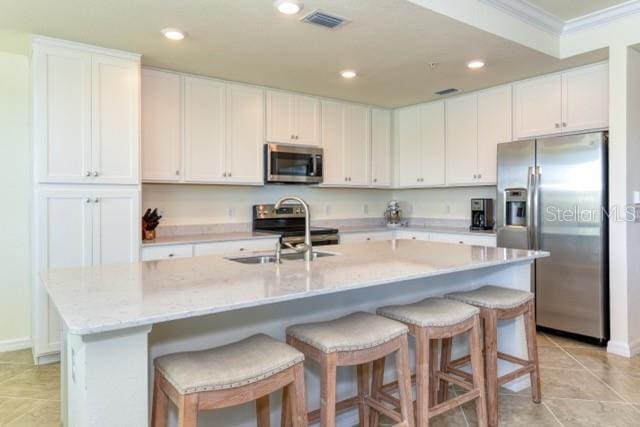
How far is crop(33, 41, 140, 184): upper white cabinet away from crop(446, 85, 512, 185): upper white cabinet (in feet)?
10.7

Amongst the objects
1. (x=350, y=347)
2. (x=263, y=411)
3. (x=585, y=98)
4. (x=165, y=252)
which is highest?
(x=585, y=98)

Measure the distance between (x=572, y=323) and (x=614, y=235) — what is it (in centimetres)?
80

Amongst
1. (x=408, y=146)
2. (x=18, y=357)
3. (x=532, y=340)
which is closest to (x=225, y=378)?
(x=532, y=340)

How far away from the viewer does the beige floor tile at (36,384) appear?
2652 millimetres

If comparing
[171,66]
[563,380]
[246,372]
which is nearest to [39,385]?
[246,372]

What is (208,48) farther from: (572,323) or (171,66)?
(572,323)

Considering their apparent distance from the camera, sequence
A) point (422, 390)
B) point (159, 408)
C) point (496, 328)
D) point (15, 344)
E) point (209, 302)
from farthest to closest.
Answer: point (15, 344) < point (496, 328) < point (422, 390) < point (159, 408) < point (209, 302)

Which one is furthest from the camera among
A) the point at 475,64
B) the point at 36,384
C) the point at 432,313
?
the point at 475,64

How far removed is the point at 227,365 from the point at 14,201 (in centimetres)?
311

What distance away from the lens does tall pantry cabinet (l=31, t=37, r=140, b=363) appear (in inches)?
119

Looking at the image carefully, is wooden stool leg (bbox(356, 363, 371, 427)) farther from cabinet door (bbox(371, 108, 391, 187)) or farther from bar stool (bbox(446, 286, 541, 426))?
cabinet door (bbox(371, 108, 391, 187))

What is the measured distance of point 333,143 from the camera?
487 centimetres

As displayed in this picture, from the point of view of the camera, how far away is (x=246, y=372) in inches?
52.4

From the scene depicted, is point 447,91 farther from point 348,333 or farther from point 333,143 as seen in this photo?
point 348,333
